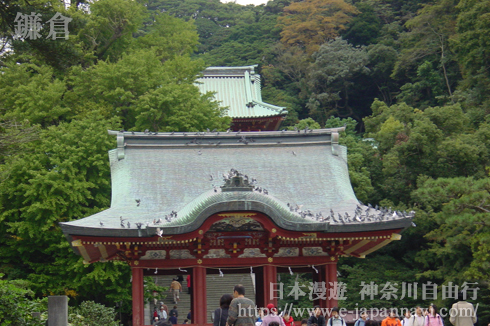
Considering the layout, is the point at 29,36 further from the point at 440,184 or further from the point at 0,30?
the point at 440,184

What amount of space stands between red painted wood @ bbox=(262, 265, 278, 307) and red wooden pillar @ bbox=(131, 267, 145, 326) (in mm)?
2940

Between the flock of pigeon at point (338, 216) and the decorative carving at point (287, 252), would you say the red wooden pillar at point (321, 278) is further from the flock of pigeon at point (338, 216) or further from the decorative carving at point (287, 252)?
the flock of pigeon at point (338, 216)

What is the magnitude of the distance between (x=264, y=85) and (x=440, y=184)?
2624 cm

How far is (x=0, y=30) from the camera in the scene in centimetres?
1235

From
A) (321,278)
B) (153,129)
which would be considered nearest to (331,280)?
(321,278)

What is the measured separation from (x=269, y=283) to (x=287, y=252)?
90 cm

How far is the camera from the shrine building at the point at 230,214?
1511 centimetres

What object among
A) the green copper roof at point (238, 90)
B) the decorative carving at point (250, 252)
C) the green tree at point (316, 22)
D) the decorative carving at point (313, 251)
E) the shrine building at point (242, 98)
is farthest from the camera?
the green tree at point (316, 22)

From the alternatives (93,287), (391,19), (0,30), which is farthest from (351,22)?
(0,30)

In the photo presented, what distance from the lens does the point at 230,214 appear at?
15070mm

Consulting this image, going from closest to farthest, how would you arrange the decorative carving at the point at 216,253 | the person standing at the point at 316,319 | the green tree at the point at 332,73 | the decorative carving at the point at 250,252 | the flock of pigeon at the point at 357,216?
the person standing at the point at 316,319 < the flock of pigeon at the point at 357,216 < the decorative carving at the point at 216,253 < the decorative carving at the point at 250,252 < the green tree at the point at 332,73

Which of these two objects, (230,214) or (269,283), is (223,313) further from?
(269,283)

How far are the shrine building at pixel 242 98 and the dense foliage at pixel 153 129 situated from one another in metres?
4.11

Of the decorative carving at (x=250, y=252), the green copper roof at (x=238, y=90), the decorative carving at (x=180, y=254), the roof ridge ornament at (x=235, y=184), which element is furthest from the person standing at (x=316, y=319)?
the green copper roof at (x=238, y=90)
